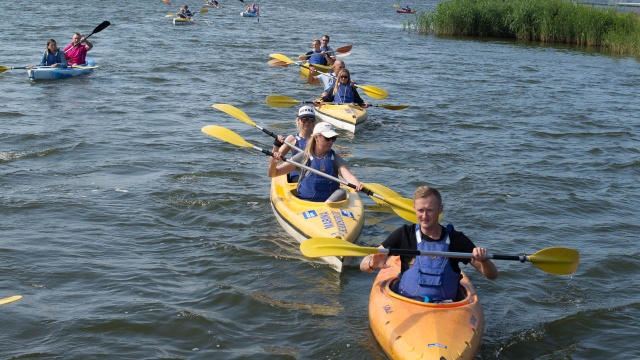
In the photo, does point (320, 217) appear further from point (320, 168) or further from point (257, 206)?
point (257, 206)

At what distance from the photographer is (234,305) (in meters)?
6.85

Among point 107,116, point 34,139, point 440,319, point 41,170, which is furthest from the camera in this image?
point 107,116

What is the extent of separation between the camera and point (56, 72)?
1741 centimetres

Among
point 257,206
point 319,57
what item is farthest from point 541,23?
point 257,206

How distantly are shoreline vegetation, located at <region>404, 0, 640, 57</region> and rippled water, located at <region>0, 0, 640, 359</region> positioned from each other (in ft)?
17.5

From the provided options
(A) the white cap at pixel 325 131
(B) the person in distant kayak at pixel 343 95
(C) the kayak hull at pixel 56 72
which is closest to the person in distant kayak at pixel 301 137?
(A) the white cap at pixel 325 131

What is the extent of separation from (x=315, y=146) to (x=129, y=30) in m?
21.5

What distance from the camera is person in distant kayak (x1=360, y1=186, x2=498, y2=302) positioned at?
18.6ft

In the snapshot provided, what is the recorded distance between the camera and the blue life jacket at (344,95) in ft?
45.9

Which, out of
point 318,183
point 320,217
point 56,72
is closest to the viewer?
point 320,217

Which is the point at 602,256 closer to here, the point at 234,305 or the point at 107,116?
the point at 234,305

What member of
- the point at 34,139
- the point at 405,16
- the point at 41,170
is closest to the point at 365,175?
the point at 41,170

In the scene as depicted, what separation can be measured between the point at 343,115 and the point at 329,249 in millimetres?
7563

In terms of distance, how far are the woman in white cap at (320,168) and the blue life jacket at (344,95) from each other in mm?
5724
